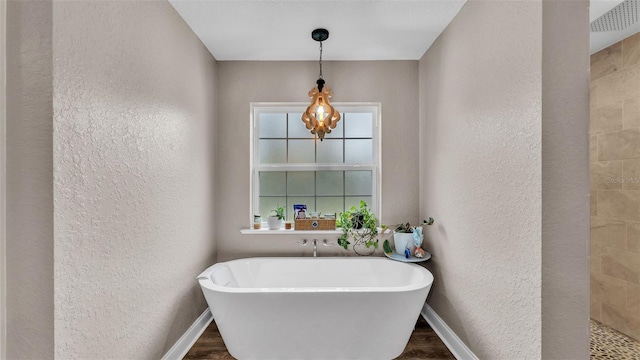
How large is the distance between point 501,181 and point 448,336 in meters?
1.22

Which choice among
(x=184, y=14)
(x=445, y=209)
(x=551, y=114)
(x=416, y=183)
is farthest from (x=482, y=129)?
(x=184, y=14)

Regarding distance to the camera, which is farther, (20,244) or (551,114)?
(551,114)

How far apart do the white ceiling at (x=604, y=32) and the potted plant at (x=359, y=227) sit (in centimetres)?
200

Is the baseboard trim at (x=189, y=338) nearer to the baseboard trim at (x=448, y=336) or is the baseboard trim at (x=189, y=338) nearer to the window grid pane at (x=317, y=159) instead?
the window grid pane at (x=317, y=159)

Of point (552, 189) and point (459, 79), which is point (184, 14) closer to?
point (459, 79)

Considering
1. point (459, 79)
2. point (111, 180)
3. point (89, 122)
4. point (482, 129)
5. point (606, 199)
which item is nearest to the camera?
point (89, 122)

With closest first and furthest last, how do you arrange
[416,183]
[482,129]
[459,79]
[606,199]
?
[482,129] < [459,79] < [606,199] < [416,183]

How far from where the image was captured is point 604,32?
1.98 metres

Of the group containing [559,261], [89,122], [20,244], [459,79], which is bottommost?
[559,261]

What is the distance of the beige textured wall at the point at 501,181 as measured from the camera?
3.87 ft

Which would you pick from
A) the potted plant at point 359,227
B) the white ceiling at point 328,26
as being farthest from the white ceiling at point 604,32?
the potted plant at point 359,227

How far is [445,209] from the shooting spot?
82.0 inches

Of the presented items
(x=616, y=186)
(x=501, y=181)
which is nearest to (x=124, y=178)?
(x=501, y=181)

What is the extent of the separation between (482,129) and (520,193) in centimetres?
47
